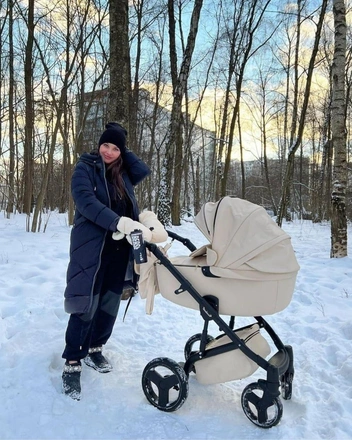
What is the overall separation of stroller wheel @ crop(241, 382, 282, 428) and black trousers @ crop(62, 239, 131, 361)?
1.20m

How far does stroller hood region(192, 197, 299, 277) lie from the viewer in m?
2.11

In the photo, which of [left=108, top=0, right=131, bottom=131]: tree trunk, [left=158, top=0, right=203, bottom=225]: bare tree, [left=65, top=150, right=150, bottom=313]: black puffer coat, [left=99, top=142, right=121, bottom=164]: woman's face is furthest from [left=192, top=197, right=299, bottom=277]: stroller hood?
[left=158, top=0, right=203, bottom=225]: bare tree

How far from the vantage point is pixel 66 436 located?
2051 millimetres

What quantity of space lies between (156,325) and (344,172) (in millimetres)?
5072

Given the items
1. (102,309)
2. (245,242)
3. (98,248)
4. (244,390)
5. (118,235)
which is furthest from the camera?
(102,309)

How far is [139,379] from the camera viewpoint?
8.86 ft

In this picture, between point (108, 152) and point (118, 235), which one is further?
point (108, 152)

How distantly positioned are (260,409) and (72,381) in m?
1.30

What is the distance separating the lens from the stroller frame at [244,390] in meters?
2.14

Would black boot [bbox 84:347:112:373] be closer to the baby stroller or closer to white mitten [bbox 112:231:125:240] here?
the baby stroller

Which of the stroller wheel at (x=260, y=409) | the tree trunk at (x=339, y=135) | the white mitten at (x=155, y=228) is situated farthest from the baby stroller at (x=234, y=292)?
the tree trunk at (x=339, y=135)

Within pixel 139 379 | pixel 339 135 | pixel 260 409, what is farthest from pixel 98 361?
pixel 339 135

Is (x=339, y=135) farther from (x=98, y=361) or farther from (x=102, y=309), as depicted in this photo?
(x=98, y=361)

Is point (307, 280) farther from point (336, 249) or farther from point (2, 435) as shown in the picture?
point (2, 435)
